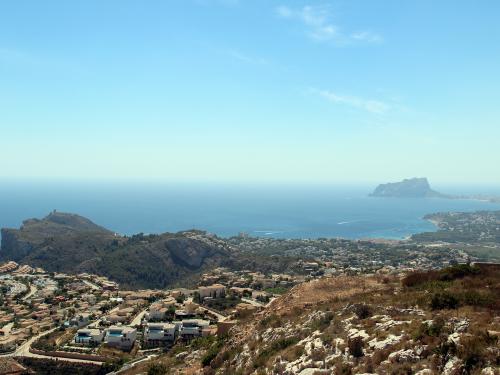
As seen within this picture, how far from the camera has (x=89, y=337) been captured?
40156 mm

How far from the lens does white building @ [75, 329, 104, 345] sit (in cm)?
3975

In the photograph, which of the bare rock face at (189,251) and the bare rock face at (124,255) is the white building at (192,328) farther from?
the bare rock face at (189,251)

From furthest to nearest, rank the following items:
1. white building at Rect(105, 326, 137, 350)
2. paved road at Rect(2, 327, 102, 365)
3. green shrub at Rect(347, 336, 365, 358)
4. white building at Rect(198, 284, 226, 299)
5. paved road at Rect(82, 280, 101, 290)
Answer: paved road at Rect(82, 280, 101, 290) → white building at Rect(198, 284, 226, 299) → white building at Rect(105, 326, 137, 350) → paved road at Rect(2, 327, 102, 365) → green shrub at Rect(347, 336, 365, 358)

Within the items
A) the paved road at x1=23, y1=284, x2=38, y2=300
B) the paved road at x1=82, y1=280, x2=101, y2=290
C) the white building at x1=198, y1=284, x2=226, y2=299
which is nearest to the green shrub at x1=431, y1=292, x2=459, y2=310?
the white building at x1=198, y1=284, x2=226, y2=299

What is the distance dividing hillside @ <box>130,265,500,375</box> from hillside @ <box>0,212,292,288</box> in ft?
221

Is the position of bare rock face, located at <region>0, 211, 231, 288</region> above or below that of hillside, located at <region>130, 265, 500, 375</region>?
below

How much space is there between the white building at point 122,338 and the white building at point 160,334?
46.4 inches

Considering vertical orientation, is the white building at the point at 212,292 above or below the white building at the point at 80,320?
above

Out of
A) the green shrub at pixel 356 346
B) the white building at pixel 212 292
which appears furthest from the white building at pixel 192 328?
the green shrub at pixel 356 346

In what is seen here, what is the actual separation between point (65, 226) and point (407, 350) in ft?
479

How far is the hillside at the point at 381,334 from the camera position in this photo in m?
Result: 9.90

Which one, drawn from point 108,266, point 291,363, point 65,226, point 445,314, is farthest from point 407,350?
point 65,226

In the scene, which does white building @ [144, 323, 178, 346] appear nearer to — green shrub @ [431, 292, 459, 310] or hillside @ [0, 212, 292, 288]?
green shrub @ [431, 292, 459, 310]

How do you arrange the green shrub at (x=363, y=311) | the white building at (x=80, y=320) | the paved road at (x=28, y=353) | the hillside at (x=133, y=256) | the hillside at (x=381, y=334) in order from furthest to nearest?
the hillside at (x=133, y=256)
the white building at (x=80, y=320)
the paved road at (x=28, y=353)
the green shrub at (x=363, y=311)
the hillside at (x=381, y=334)
